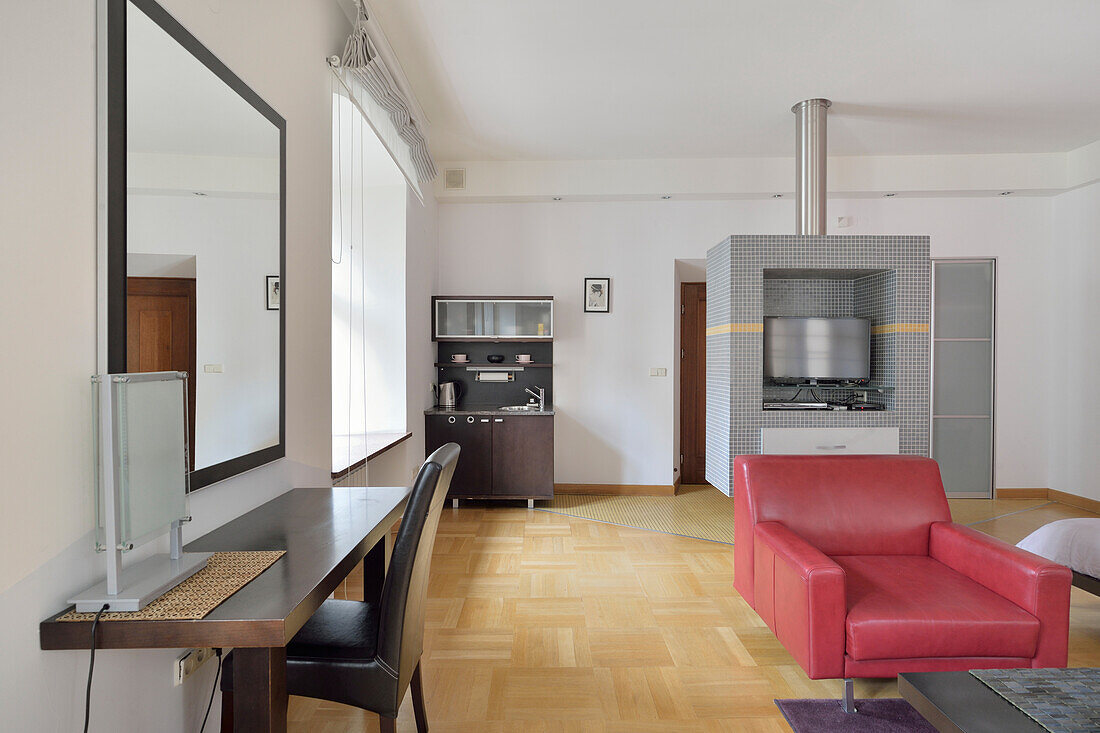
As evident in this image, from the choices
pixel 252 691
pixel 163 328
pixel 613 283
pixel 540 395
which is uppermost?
pixel 613 283

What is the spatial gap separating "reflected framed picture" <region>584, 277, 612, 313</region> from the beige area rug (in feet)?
5.72

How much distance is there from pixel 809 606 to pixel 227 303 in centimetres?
216

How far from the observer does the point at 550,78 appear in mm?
3928

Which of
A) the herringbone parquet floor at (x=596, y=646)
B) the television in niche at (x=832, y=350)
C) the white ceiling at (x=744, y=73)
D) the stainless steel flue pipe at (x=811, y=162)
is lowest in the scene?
the herringbone parquet floor at (x=596, y=646)

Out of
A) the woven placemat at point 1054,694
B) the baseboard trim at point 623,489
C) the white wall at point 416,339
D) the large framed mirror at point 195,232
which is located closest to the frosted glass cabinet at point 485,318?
the white wall at point 416,339

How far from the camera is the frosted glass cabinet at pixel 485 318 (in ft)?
17.9

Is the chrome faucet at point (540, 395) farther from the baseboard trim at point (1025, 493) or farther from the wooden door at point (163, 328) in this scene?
the baseboard trim at point (1025, 493)

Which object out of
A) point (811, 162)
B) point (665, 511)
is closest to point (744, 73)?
point (811, 162)

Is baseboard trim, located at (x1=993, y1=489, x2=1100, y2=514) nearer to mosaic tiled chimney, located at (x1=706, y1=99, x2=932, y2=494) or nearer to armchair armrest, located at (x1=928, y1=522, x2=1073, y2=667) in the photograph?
mosaic tiled chimney, located at (x1=706, y1=99, x2=932, y2=494)

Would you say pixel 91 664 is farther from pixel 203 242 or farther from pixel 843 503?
pixel 843 503

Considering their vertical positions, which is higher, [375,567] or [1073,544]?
[375,567]

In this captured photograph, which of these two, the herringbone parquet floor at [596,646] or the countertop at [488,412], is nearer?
the herringbone parquet floor at [596,646]

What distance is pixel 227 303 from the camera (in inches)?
72.8

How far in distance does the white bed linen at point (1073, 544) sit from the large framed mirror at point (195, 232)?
350 cm
